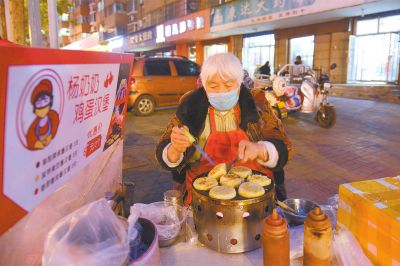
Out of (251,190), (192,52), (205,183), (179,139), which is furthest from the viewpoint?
(192,52)

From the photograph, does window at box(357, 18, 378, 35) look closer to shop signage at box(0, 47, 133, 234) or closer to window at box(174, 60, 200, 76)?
window at box(174, 60, 200, 76)

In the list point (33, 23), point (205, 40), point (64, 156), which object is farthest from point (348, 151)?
point (205, 40)

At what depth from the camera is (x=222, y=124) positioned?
2396mm

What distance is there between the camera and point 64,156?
47.6 inches

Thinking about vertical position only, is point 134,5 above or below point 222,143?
above

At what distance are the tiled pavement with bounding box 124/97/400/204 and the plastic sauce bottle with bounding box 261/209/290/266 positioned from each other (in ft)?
9.26

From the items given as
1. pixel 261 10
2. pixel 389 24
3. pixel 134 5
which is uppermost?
pixel 134 5

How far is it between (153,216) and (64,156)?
67 cm

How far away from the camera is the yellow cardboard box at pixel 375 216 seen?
1.23 metres

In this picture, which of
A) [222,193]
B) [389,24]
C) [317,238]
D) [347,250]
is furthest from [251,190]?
[389,24]

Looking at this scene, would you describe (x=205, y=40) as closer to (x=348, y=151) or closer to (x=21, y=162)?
(x=348, y=151)

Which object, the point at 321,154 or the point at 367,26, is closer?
the point at 321,154

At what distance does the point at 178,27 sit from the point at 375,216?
22.9 metres

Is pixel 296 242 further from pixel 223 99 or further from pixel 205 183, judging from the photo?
pixel 223 99
